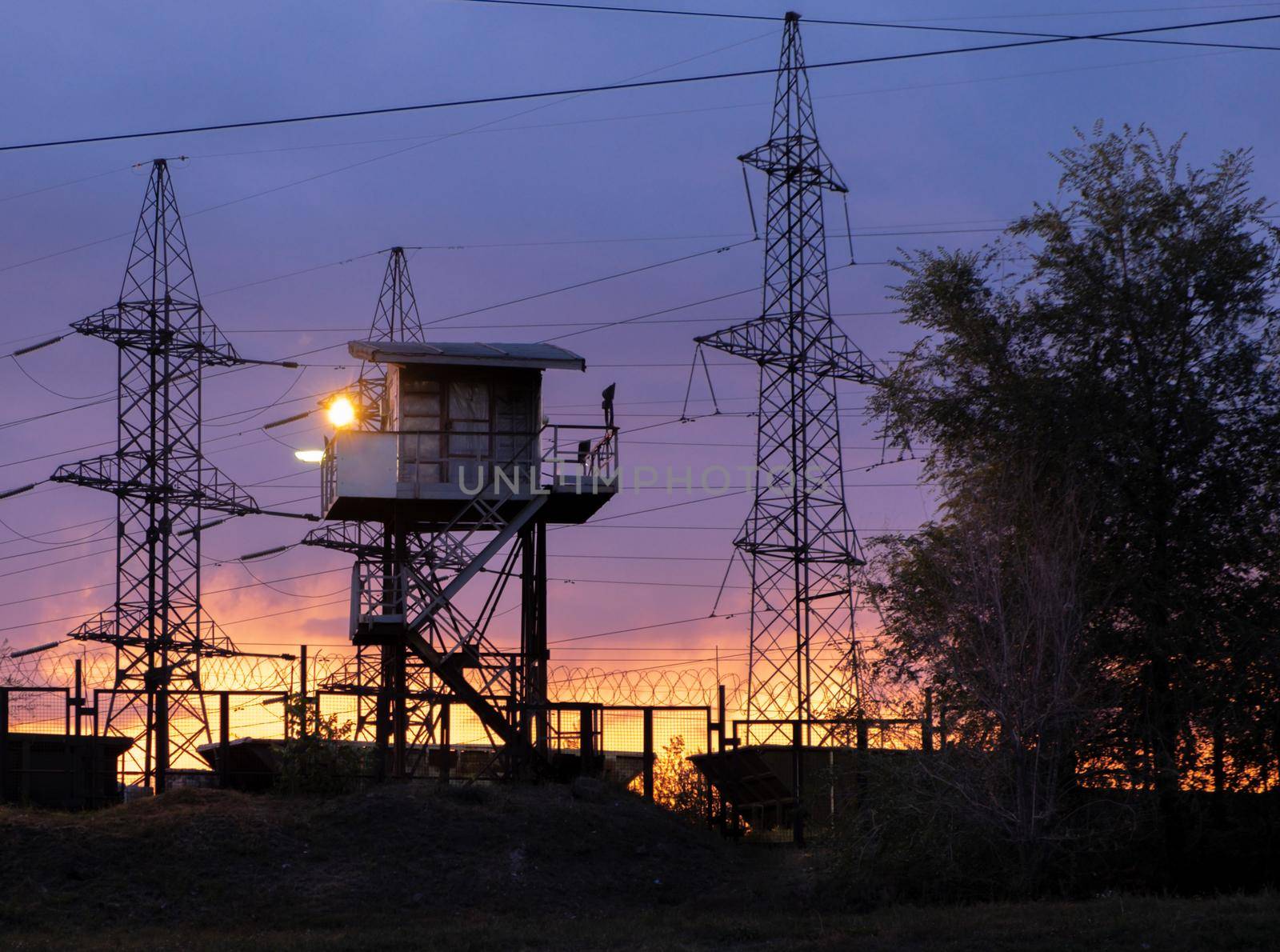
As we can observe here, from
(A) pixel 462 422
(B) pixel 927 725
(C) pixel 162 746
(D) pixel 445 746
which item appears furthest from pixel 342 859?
(A) pixel 462 422

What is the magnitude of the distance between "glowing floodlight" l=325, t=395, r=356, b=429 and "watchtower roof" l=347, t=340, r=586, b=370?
59.1 inches

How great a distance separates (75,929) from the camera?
18922mm

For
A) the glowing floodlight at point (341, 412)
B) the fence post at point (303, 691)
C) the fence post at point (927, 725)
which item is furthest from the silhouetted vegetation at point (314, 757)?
the fence post at point (927, 725)

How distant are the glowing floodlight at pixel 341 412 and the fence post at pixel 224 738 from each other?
872 cm

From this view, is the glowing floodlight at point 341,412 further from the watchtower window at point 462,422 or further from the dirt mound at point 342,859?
the dirt mound at point 342,859

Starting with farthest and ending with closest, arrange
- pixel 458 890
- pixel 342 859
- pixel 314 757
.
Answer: pixel 314 757 → pixel 342 859 → pixel 458 890

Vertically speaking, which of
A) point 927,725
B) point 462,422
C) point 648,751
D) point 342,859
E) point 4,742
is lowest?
point 342,859

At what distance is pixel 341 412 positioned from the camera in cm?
3419

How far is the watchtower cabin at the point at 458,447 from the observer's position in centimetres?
3250

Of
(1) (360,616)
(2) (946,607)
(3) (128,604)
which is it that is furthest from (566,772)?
(3) (128,604)

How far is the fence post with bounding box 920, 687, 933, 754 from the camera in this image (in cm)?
2184

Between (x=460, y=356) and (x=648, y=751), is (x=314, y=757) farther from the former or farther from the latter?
(x=460, y=356)

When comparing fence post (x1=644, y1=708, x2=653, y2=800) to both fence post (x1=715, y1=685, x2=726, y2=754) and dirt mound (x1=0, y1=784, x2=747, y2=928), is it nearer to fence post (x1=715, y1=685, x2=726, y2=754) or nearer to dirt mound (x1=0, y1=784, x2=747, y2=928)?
fence post (x1=715, y1=685, x2=726, y2=754)

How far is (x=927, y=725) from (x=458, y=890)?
7.27 m
